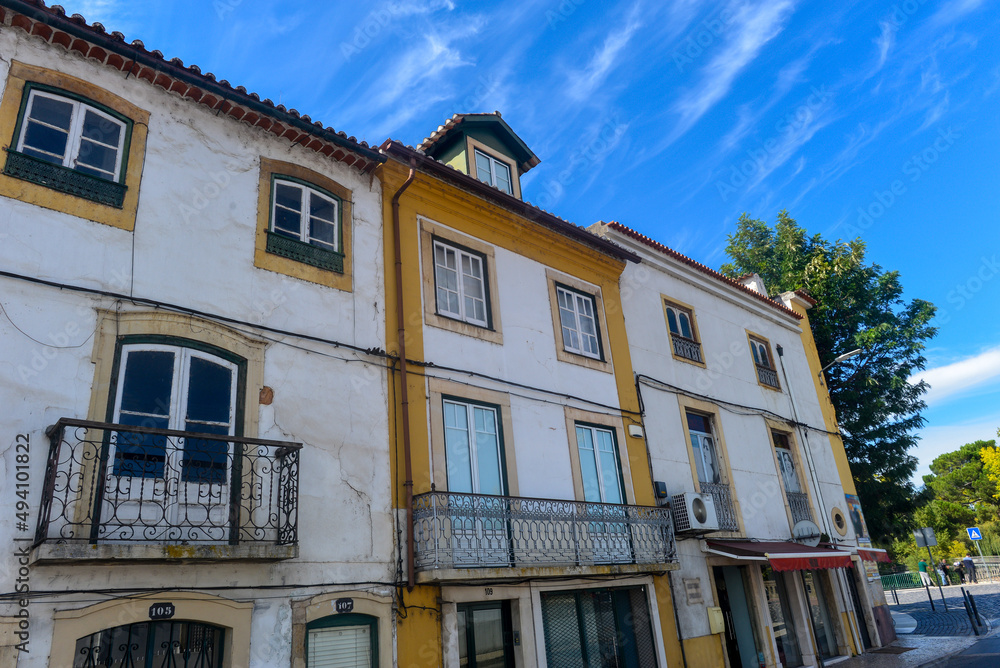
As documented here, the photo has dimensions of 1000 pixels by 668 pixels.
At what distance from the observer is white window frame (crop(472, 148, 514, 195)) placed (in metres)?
12.3

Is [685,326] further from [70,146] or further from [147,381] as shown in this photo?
[70,146]

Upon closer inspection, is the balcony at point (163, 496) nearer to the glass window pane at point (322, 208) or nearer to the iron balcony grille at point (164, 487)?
the iron balcony grille at point (164, 487)

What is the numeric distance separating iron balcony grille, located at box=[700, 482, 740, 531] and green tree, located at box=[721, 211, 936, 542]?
10.0m

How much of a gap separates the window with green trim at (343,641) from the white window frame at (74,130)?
552 cm

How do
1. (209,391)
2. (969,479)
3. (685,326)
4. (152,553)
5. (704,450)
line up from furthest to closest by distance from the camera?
1. (969,479)
2. (685,326)
3. (704,450)
4. (209,391)
5. (152,553)

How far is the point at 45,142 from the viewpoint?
7020 millimetres

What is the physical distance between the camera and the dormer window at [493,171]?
1234 cm

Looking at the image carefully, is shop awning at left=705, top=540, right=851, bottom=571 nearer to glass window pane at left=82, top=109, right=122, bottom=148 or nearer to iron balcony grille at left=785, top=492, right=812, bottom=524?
iron balcony grille at left=785, top=492, right=812, bottom=524

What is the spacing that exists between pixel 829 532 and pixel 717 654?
21.3ft

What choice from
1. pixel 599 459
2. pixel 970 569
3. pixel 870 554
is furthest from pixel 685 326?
pixel 970 569

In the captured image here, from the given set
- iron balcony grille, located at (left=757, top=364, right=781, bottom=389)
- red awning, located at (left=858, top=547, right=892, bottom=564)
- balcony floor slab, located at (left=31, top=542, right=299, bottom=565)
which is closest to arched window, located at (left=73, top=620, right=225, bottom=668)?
balcony floor slab, located at (left=31, top=542, right=299, bottom=565)

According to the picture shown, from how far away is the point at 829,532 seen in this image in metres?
16.5

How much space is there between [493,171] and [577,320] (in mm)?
3289

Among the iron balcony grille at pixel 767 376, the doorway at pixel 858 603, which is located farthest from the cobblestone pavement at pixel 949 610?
the iron balcony grille at pixel 767 376
